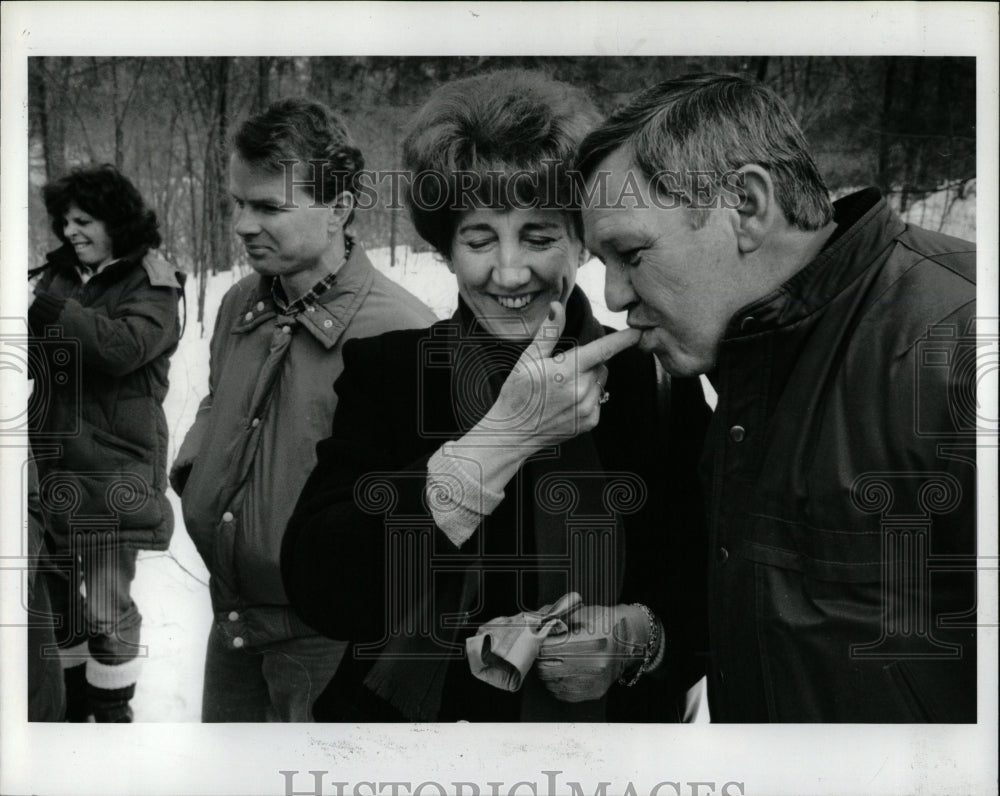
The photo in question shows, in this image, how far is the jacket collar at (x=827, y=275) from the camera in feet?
10.7

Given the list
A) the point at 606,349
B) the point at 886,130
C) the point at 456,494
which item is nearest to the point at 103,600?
the point at 456,494

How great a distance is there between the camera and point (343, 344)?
3.58 meters

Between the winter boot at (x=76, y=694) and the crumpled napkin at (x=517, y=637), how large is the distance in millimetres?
1312

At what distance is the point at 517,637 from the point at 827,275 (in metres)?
1.47

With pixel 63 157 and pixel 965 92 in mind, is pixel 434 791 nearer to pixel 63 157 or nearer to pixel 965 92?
pixel 63 157

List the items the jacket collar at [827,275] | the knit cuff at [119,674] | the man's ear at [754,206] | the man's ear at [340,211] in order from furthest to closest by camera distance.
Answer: the knit cuff at [119,674] < the man's ear at [340,211] < the man's ear at [754,206] < the jacket collar at [827,275]

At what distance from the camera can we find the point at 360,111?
3.59 m

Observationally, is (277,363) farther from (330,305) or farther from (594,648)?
(594,648)

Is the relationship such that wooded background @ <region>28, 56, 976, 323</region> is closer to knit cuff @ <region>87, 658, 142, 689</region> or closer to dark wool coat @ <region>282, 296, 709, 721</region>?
dark wool coat @ <region>282, 296, 709, 721</region>

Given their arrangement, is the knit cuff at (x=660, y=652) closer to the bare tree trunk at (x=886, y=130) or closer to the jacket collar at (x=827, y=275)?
the jacket collar at (x=827, y=275)

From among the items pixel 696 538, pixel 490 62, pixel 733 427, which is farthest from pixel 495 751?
pixel 490 62

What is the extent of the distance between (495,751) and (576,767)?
27 cm

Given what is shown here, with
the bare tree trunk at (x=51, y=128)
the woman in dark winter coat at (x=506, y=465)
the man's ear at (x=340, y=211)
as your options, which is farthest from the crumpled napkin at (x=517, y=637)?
the bare tree trunk at (x=51, y=128)

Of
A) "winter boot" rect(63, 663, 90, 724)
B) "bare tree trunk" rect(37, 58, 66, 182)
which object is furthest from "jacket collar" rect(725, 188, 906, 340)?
"winter boot" rect(63, 663, 90, 724)
